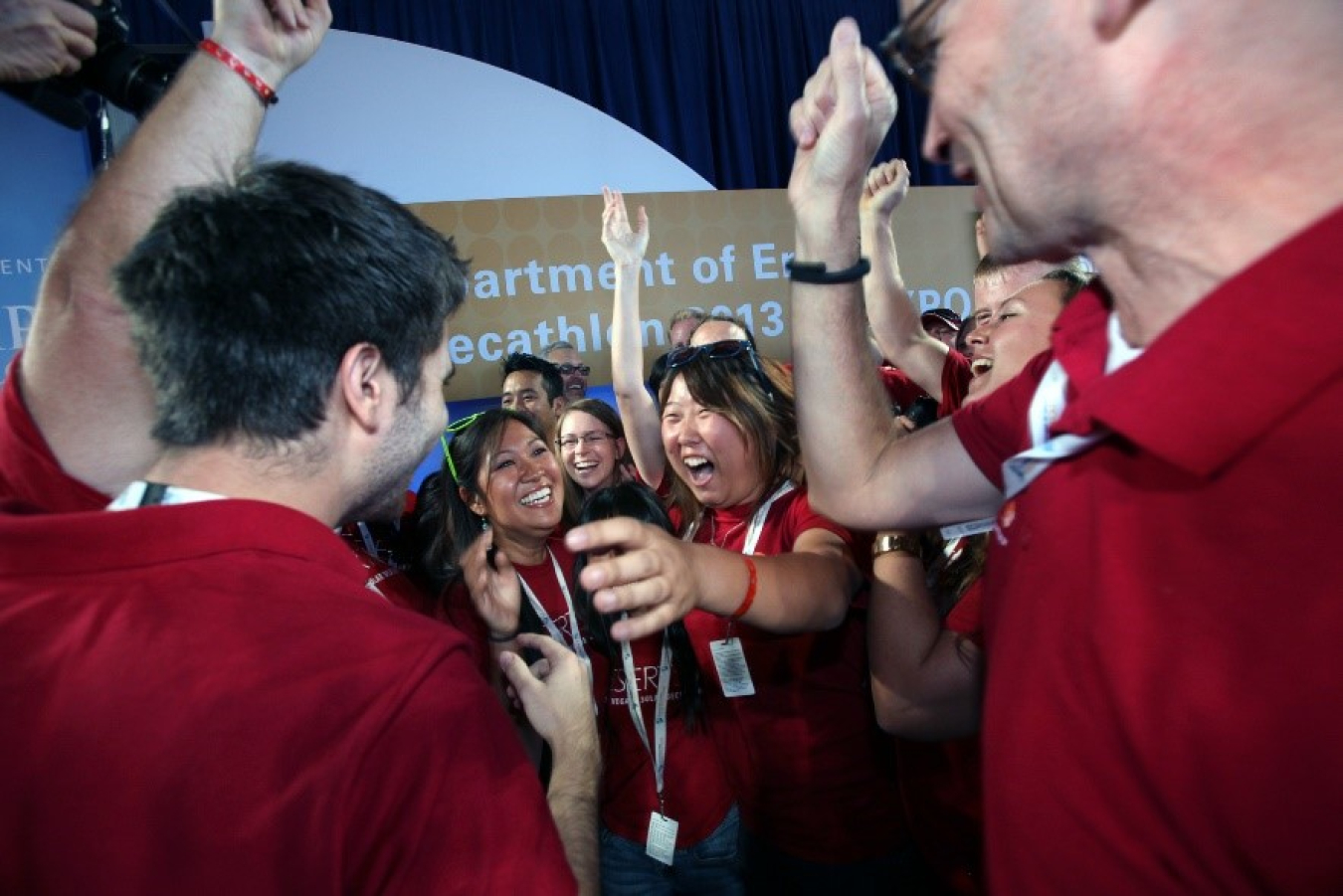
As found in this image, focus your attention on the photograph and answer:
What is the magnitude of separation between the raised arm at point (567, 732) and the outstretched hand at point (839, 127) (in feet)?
2.79

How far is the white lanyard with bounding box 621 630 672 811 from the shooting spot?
7.49ft

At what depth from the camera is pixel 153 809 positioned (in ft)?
2.50

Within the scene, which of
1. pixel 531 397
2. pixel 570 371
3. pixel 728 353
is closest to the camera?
pixel 728 353

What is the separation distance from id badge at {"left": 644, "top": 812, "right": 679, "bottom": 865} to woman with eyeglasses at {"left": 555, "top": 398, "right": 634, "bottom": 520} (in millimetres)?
1415

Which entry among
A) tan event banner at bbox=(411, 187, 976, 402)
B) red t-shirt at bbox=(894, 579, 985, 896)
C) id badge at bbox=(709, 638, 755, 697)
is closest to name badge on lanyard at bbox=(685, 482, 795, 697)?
id badge at bbox=(709, 638, 755, 697)

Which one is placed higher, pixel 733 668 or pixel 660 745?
pixel 733 668

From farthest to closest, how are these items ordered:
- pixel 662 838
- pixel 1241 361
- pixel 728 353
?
1. pixel 728 353
2. pixel 662 838
3. pixel 1241 361

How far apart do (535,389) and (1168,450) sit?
3.89m

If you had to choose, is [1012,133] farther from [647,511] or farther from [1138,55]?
[647,511]

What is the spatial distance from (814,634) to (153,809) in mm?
1598

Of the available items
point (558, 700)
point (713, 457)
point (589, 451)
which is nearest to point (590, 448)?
point (589, 451)

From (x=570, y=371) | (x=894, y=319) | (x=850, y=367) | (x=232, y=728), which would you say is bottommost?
(x=232, y=728)

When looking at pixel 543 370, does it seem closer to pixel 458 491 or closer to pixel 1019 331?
pixel 458 491

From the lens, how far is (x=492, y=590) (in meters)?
2.28
